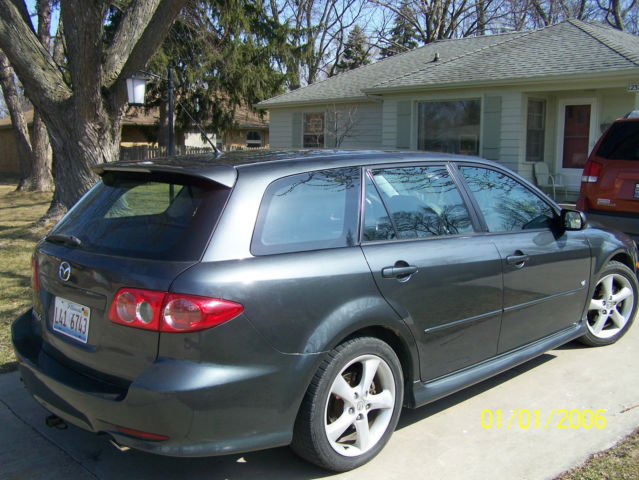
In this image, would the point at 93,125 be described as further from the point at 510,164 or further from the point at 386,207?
the point at 510,164

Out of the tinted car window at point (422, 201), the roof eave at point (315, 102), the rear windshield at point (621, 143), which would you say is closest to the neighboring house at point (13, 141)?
the roof eave at point (315, 102)

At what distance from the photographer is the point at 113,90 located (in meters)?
10.1

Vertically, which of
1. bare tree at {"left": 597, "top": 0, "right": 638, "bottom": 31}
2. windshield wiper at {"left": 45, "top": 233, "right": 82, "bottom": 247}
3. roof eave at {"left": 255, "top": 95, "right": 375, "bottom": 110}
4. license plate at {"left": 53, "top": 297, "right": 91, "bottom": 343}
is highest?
bare tree at {"left": 597, "top": 0, "right": 638, "bottom": 31}

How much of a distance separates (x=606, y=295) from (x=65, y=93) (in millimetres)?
8720

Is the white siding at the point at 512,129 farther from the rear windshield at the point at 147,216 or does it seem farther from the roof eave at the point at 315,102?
the rear windshield at the point at 147,216

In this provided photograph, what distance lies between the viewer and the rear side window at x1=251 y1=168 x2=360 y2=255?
9.59ft

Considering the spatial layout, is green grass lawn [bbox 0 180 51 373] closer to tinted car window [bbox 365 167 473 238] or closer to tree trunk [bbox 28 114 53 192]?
tinted car window [bbox 365 167 473 238]

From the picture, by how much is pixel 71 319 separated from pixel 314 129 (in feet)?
53.9

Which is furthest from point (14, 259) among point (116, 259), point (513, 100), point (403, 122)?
point (513, 100)

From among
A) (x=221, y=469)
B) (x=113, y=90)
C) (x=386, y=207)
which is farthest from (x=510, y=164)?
(x=221, y=469)

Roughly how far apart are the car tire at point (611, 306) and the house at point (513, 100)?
8.02m

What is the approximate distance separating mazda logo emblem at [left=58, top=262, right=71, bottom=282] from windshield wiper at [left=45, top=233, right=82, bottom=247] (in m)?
0.12

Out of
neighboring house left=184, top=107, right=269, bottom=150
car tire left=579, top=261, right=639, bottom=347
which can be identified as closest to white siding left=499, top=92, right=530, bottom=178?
car tire left=579, top=261, right=639, bottom=347
